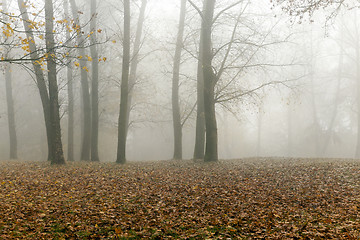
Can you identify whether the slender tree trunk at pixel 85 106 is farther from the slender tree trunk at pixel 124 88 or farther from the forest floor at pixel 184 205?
the forest floor at pixel 184 205

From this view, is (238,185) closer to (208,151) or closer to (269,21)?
(208,151)

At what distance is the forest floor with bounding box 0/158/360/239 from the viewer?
20.0 feet

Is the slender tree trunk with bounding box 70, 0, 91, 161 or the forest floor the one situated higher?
the slender tree trunk with bounding box 70, 0, 91, 161

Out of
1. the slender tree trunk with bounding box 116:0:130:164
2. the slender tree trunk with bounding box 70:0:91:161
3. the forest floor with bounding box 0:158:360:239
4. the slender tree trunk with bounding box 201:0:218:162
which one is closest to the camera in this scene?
the forest floor with bounding box 0:158:360:239

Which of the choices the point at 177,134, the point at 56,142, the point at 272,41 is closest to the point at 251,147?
the point at 177,134

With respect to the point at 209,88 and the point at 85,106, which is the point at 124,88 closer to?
the point at 209,88

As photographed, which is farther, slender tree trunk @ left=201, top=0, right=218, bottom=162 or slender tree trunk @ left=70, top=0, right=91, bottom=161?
slender tree trunk @ left=70, top=0, right=91, bottom=161

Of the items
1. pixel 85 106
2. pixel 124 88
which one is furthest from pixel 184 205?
pixel 85 106

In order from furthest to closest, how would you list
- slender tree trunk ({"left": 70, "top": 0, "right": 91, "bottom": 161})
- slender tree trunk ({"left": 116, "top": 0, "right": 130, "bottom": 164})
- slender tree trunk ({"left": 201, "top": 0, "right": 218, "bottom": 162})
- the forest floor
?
slender tree trunk ({"left": 70, "top": 0, "right": 91, "bottom": 161}) → slender tree trunk ({"left": 116, "top": 0, "right": 130, "bottom": 164}) → slender tree trunk ({"left": 201, "top": 0, "right": 218, "bottom": 162}) → the forest floor

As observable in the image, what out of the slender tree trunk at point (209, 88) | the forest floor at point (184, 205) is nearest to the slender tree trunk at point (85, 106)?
the forest floor at point (184, 205)

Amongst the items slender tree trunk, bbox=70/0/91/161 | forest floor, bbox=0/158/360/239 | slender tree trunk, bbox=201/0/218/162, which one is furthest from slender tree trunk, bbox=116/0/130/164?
slender tree trunk, bbox=70/0/91/161

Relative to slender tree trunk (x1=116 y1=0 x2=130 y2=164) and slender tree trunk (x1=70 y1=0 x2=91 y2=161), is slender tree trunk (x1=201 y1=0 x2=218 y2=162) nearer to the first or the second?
slender tree trunk (x1=116 y1=0 x2=130 y2=164)

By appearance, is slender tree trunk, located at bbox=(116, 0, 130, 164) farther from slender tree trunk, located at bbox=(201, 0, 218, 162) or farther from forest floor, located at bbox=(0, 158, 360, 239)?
slender tree trunk, located at bbox=(201, 0, 218, 162)

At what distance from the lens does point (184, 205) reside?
7.60 m
